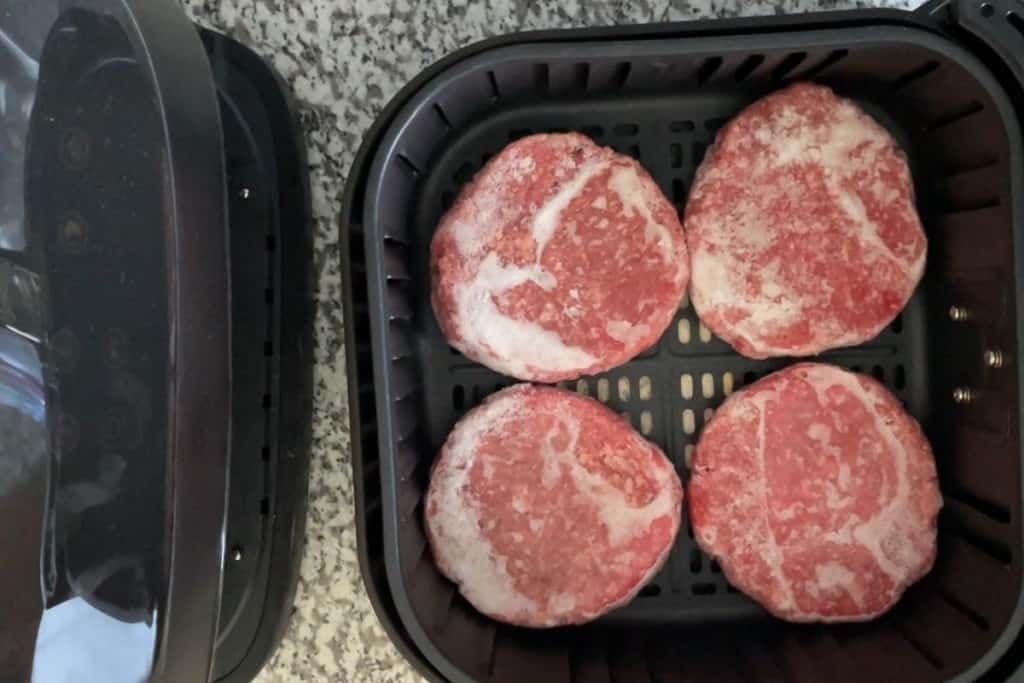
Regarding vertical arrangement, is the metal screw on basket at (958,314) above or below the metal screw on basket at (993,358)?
above

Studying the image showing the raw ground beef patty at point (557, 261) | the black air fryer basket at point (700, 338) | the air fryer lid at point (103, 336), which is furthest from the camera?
the raw ground beef patty at point (557, 261)

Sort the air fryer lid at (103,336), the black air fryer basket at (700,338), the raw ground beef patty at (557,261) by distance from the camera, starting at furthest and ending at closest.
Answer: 1. the raw ground beef patty at (557,261)
2. the black air fryer basket at (700,338)
3. the air fryer lid at (103,336)

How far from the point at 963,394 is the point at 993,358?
0.06 metres

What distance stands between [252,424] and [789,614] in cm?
50

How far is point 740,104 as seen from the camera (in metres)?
0.88

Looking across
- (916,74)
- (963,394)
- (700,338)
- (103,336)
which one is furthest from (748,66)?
(103,336)

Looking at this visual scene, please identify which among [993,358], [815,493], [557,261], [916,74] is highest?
[916,74]

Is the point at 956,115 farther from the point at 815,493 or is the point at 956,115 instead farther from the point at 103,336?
the point at 103,336

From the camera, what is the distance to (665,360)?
888 millimetres

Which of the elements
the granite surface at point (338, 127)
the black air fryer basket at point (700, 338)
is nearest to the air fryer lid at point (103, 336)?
the black air fryer basket at point (700, 338)

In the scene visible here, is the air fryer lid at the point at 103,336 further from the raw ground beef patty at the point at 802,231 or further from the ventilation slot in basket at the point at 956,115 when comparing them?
the ventilation slot in basket at the point at 956,115

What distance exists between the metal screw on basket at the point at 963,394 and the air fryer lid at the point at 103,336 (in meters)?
0.63

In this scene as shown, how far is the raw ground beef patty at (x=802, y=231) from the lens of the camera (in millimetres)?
848

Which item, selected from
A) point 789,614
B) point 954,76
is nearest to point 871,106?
point 954,76
